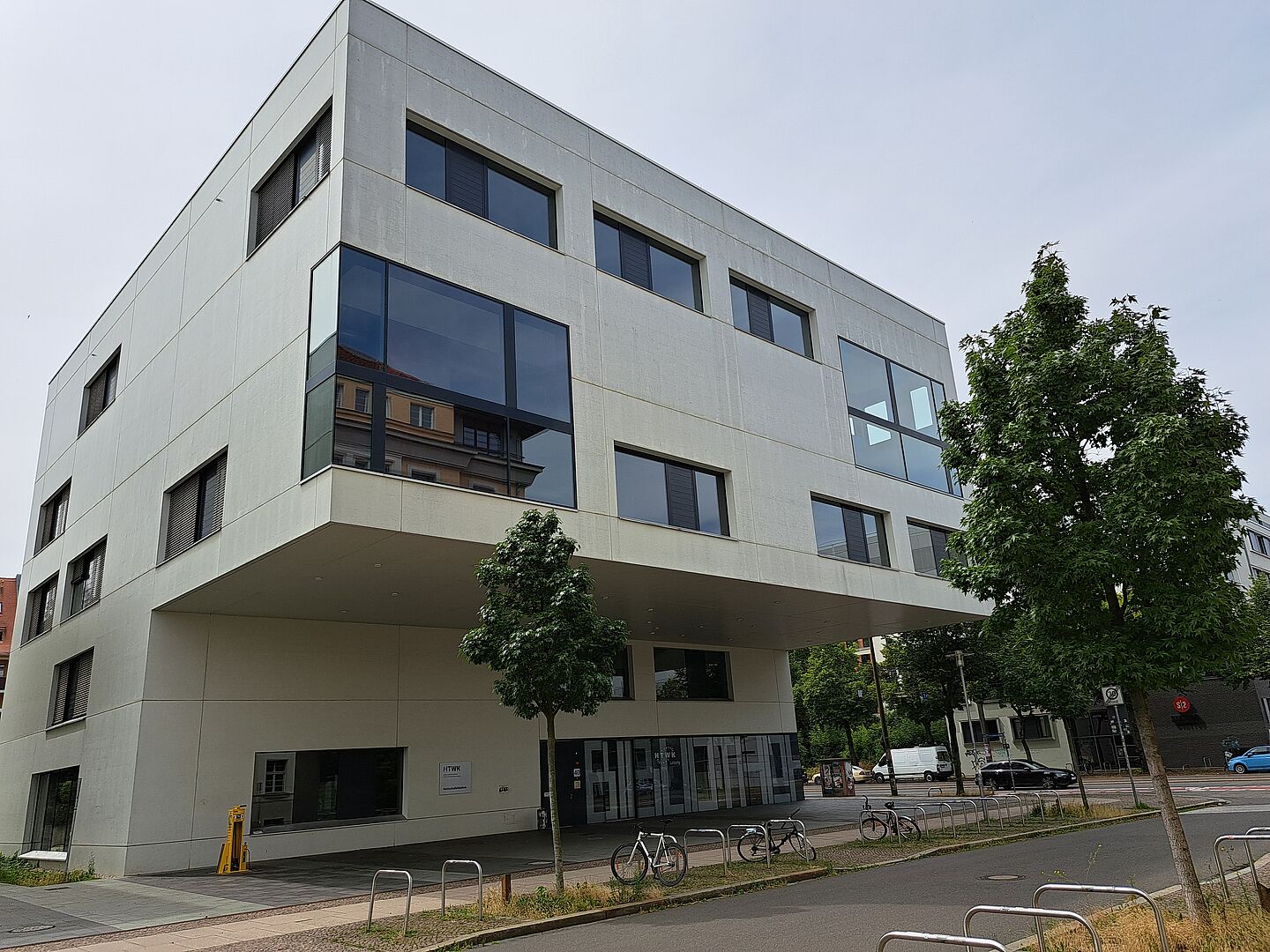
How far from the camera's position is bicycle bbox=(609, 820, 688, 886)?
13891mm

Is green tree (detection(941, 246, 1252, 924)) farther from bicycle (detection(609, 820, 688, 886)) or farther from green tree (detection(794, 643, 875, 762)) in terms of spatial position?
green tree (detection(794, 643, 875, 762))

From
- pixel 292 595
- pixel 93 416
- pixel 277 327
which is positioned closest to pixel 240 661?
pixel 292 595

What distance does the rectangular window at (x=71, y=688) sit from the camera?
24109mm

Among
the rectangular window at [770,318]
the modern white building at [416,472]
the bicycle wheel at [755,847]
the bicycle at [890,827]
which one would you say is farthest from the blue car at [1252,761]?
the bicycle wheel at [755,847]

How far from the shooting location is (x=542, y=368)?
19312 mm

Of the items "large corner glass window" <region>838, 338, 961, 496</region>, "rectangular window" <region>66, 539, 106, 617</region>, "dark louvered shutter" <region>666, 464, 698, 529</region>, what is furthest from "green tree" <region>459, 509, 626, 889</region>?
"rectangular window" <region>66, 539, 106, 617</region>

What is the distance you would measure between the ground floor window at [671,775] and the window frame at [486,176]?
14.0 metres

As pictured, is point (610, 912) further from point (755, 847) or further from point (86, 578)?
point (86, 578)

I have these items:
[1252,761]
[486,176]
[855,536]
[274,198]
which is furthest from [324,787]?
[1252,761]

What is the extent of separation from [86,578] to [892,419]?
25.5 m

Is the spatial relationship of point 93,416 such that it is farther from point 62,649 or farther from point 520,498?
point 520,498

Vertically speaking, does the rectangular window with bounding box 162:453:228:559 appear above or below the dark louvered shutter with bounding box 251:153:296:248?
below

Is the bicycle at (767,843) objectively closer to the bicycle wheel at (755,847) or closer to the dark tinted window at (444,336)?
the bicycle wheel at (755,847)

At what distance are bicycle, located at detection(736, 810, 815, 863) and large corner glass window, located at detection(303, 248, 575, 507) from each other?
7364mm
